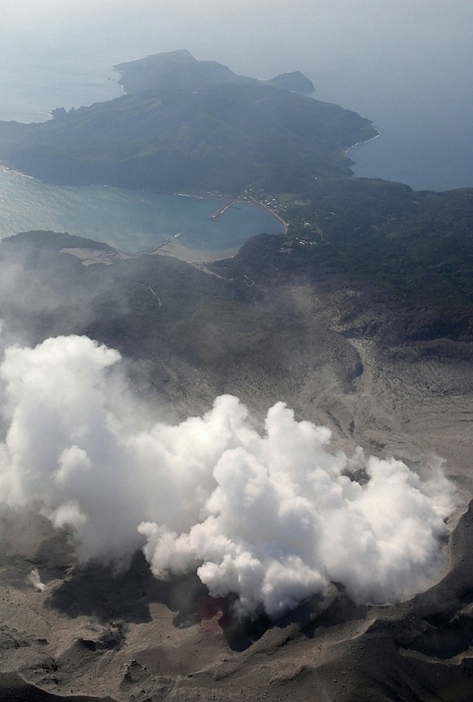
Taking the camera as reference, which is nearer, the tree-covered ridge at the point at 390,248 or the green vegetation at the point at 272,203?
the green vegetation at the point at 272,203

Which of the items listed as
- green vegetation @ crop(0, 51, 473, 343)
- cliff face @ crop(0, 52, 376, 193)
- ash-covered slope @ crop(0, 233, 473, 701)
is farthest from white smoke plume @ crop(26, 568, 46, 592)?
cliff face @ crop(0, 52, 376, 193)

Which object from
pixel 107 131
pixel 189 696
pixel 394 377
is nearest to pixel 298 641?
pixel 189 696

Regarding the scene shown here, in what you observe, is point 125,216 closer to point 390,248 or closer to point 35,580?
point 390,248

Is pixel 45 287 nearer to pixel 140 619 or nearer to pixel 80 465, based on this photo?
pixel 80 465

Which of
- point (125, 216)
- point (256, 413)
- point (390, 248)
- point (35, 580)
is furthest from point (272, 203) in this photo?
point (35, 580)

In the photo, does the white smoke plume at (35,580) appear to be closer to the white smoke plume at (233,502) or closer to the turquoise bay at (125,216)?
the white smoke plume at (233,502)

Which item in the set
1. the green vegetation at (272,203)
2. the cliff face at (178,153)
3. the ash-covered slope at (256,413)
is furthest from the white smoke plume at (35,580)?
the cliff face at (178,153)

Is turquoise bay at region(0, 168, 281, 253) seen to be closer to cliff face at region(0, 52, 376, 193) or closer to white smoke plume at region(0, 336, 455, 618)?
cliff face at region(0, 52, 376, 193)
